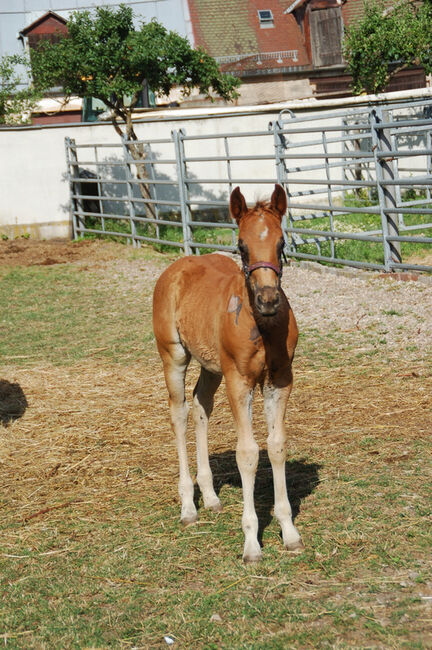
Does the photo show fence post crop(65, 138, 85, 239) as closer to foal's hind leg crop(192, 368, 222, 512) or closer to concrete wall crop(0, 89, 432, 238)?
concrete wall crop(0, 89, 432, 238)

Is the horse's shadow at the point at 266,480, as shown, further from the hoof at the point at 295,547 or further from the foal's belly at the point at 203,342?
the foal's belly at the point at 203,342

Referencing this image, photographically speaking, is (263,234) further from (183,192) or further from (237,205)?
(183,192)

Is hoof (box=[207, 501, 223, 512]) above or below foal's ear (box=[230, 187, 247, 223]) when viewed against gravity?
below

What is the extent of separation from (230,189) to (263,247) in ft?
36.9

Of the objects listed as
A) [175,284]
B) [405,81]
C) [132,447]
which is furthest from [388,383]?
[405,81]

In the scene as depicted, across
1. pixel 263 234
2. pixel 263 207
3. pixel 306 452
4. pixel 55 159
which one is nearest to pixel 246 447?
pixel 263 234

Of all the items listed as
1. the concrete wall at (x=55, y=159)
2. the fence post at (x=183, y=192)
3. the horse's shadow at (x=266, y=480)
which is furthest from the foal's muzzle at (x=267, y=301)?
the concrete wall at (x=55, y=159)

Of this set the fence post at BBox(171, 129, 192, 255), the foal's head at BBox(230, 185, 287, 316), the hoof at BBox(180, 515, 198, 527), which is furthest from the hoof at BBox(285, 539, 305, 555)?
the fence post at BBox(171, 129, 192, 255)

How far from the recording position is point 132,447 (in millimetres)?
5738

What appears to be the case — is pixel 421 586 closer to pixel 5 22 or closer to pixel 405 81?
pixel 405 81

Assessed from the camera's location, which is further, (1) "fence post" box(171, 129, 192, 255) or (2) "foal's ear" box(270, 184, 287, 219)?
(1) "fence post" box(171, 129, 192, 255)

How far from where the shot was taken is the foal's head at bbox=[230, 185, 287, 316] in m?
3.47

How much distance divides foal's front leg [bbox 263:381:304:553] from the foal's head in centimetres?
52

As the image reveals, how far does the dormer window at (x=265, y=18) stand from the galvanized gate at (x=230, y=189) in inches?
694
